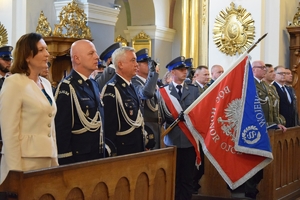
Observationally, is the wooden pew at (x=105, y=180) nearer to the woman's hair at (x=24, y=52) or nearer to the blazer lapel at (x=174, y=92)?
the woman's hair at (x=24, y=52)

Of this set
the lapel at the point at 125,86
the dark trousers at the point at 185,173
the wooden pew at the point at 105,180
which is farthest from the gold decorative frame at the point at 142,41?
the wooden pew at the point at 105,180

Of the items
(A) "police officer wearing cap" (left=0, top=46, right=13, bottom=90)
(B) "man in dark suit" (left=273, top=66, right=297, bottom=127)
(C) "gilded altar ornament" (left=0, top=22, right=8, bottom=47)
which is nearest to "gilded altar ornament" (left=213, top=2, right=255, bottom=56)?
(B) "man in dark suit" (left=273, top=66, right=297, bottom=127)

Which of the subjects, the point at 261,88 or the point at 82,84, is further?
the point at 261,88

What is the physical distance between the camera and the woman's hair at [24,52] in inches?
114

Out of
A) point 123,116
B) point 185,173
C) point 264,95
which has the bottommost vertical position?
point 185,173

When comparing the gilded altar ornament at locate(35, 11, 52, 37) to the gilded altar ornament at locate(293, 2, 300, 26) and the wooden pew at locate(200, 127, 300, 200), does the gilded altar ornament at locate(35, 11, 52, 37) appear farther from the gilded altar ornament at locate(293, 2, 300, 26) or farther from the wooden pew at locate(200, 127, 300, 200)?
the wooden pew at locate(200, 127, 300, 200)

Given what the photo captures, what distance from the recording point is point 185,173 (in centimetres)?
514

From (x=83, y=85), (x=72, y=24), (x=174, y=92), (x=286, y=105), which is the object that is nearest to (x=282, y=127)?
(x=286, y=105)

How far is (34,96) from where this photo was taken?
2857 mm

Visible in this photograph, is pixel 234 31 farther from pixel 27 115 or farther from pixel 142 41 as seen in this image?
pixel 27 115

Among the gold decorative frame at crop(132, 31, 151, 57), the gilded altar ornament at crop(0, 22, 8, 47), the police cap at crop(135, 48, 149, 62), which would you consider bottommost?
the police cap at crop(135, 48, 149, 62)

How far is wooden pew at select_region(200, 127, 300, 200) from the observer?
5.69m

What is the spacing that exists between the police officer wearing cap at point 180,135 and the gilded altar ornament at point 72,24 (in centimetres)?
433

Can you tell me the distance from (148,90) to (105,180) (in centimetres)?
152
